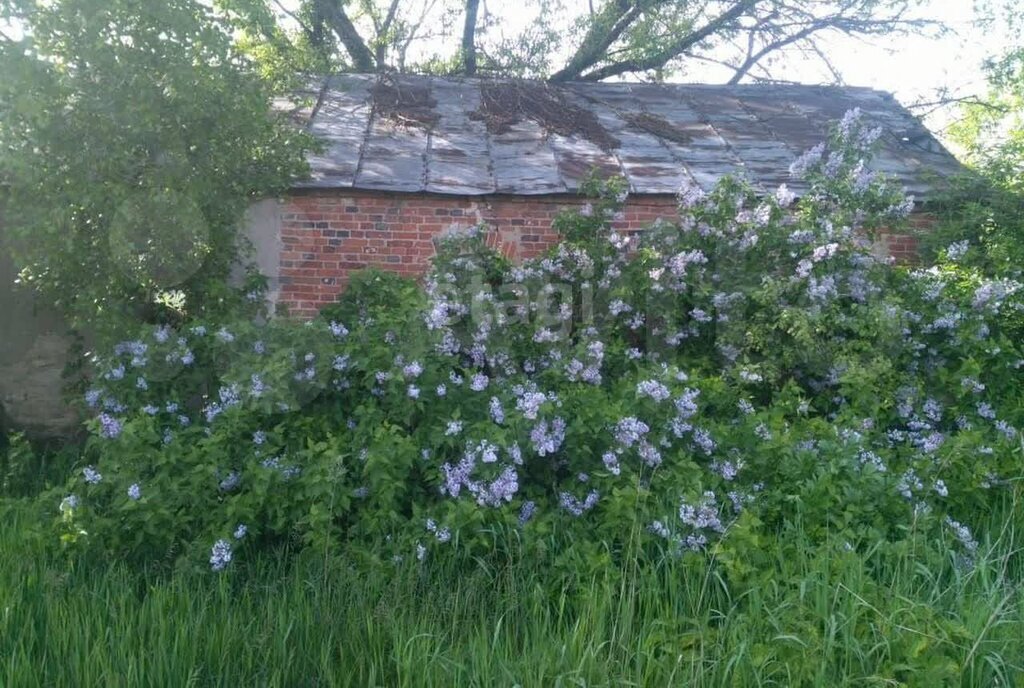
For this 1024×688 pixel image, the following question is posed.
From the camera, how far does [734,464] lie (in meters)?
4.82

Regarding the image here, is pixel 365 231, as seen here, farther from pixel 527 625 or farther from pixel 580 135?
pixel 527 625

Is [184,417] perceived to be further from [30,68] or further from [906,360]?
[906,360]

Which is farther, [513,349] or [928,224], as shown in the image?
[928,224]

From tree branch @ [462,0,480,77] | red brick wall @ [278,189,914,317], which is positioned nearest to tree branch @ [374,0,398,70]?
tree branch @ [462,0,480,77]

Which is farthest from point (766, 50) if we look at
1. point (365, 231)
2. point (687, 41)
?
point (365, 231)

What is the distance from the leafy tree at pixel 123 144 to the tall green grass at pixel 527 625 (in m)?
2.24

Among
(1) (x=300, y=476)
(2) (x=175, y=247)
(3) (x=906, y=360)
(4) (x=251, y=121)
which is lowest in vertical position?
(1) (x=300, y=476)

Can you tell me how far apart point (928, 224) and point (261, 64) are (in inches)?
217

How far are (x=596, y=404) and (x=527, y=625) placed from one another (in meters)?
1.28

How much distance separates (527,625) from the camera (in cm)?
402

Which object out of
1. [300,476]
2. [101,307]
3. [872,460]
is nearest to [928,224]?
[872,460]

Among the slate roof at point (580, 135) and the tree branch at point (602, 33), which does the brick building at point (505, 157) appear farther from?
the tree branch at point (602, 33)

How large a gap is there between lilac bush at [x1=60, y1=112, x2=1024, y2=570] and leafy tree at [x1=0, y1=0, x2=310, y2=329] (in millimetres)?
747

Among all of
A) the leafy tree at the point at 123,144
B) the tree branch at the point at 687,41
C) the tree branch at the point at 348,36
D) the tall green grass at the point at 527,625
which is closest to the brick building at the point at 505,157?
the leafy tree at the point at 123,144
